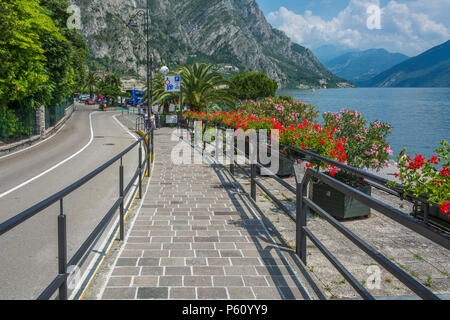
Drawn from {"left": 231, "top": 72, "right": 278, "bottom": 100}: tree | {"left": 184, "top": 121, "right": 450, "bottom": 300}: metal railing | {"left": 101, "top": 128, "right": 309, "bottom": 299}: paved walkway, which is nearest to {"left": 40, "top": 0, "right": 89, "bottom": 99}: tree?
{"left": 101, "top": 128, "right": 309, "bottom": 299}: paved walkway

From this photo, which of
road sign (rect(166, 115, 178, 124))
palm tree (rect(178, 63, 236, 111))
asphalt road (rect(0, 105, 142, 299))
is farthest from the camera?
road sign (rect(166, 115, 178, 124))

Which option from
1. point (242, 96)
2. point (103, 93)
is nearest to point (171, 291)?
point (242, 96)

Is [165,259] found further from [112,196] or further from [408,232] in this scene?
[112,196]

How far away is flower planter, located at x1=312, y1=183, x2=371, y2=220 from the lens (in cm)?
645

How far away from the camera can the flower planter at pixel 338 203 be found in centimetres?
645

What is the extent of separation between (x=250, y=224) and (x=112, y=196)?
4377mm

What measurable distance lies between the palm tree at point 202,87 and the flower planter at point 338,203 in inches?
871

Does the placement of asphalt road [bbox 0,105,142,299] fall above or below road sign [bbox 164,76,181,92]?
below

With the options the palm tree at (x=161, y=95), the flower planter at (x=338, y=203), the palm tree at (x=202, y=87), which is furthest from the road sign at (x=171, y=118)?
the flower planter at (x=338, y=203)

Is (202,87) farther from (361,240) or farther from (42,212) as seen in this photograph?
(361,240)

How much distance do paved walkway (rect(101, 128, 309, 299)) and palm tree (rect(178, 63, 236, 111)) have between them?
21607 mm

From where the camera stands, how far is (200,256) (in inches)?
180

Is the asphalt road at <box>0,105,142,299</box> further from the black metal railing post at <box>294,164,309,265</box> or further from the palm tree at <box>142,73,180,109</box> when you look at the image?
the palm tree at <box>142,73,180,109</box>
